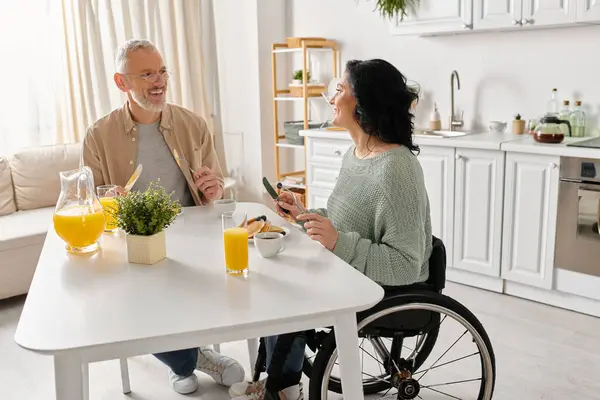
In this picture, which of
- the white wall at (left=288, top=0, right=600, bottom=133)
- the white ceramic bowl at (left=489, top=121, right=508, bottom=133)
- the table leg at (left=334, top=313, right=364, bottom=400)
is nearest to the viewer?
the table leg at (left=334, top=313, right=364, bottom=400)

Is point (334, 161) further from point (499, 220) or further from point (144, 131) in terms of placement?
point (144, 131)

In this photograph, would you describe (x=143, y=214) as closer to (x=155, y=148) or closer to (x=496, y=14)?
(x=155, y=148)

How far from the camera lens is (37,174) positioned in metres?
3.94

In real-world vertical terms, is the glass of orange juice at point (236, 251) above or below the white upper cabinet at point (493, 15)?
below

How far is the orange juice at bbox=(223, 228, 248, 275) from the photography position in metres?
1.53

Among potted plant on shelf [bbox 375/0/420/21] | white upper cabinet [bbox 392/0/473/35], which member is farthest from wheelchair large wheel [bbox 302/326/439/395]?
potted plant on shelf [bbox 375/0/420/21]

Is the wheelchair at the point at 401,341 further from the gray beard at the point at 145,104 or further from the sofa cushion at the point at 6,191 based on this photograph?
the sofa cushion at the point at 6,191

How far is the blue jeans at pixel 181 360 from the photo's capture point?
7.63 feet

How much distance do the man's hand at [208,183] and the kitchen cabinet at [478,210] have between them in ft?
5.25

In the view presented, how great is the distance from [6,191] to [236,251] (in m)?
2.85

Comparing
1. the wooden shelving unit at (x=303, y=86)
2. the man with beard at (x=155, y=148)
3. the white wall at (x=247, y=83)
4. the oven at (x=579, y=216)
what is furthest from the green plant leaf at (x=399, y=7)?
the man with beard at (x=155, y=148)

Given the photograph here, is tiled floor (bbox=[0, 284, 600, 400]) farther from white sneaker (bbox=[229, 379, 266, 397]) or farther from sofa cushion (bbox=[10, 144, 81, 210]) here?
sofa cushion (bbox=[10, 144, 81, 210])

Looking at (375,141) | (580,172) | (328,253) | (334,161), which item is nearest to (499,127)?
(580,172)

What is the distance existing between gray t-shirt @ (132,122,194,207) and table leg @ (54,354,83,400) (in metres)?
1.36
